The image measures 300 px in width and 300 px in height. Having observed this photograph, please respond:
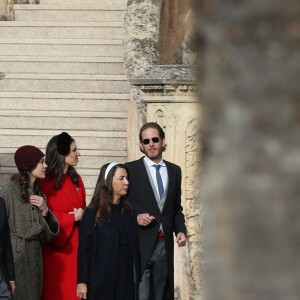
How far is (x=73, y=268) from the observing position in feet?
25.9

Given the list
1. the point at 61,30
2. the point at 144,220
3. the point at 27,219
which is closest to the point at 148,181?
the point at 144,220

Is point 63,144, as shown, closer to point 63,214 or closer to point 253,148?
point 63,214

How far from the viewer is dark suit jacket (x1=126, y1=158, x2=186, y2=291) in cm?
703

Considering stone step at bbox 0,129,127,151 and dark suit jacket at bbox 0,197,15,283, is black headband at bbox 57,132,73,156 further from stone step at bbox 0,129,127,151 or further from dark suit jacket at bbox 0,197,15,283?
stone step at bbox 0,129,127,151

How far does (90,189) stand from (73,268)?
3467 mm

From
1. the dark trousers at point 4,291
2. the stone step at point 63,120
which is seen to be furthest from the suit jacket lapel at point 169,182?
the stone step at point 63,120

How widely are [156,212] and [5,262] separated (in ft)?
4.08

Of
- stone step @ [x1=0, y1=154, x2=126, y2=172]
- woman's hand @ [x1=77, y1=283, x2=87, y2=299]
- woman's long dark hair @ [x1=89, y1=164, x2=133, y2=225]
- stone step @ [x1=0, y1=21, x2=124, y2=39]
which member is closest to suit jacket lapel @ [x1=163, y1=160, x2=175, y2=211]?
woman's long dark hair @ [x1=89, y1=164, x2=133, y2=225]

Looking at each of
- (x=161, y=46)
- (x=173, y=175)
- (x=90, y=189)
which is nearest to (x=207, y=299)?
(x=173, y=175)

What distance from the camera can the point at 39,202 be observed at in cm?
728

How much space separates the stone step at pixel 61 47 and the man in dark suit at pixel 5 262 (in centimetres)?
813

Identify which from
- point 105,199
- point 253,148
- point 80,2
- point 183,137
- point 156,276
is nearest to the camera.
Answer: point 253,148

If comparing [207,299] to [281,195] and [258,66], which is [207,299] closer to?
[281,195]

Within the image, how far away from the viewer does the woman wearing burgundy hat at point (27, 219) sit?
7.25m
